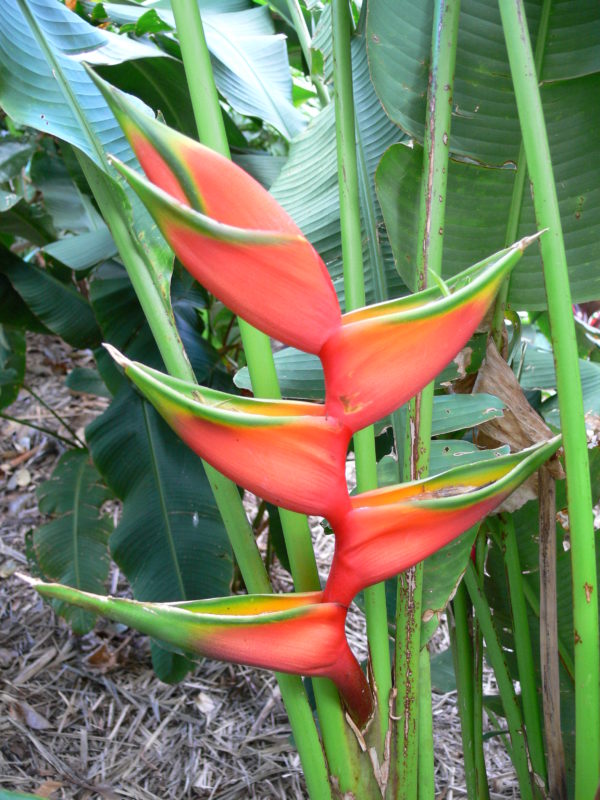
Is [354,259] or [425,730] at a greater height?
[354,259]

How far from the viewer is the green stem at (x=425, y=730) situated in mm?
474

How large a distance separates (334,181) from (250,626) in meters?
0.46

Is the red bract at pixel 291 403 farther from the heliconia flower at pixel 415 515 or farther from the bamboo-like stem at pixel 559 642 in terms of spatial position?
the bamboo-like stem at pixel 559 642

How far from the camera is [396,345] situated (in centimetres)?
30

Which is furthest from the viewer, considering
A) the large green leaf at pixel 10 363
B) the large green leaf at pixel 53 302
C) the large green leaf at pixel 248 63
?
the large green leaf at pixel 10 363

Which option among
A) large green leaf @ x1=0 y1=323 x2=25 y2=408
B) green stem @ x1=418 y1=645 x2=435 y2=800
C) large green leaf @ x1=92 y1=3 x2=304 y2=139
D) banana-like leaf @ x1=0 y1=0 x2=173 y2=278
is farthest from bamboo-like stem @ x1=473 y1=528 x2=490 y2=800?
large green leaf @ x1=0 y1=323 x2=25 y2=408

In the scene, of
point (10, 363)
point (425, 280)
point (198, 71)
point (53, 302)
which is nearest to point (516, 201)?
point (425, 280)

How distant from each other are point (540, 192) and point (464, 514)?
18cm

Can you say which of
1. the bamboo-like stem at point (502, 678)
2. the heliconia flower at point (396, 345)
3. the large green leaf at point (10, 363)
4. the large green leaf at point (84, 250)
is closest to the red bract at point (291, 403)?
the heliconia flower at point (396, 345)

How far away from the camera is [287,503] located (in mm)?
321

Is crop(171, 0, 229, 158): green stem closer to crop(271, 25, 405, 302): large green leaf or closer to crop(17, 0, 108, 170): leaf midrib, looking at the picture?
crop(17, 0, 108, 170): leaf midrib

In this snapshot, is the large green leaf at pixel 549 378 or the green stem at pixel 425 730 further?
the large green leaf at pixel 549 378

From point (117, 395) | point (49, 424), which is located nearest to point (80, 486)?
point (117, 395)

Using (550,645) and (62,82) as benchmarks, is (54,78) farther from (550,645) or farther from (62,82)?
(550,645)
